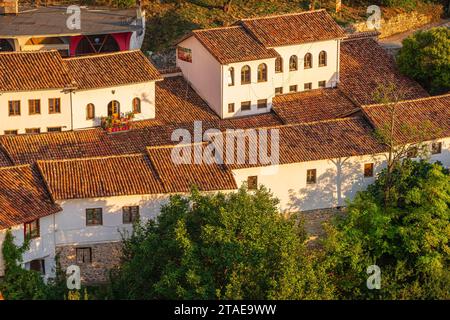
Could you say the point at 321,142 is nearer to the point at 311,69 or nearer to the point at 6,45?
the point at 311,69

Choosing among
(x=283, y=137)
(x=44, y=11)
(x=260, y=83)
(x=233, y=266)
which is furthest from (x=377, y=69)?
(x=233, y=266)

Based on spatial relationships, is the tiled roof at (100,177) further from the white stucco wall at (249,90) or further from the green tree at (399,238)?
the white stucco wall at (249,90)

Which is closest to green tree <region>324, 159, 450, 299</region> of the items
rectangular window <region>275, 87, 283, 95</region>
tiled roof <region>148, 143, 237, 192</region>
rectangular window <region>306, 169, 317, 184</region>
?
rectangular window <region>306, 169, 317, 184</region>

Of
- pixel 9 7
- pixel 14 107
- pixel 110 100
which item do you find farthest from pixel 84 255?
pixel 9 7

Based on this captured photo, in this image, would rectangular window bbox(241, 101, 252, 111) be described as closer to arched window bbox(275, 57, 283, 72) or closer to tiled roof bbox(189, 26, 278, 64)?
tiled roof bbox(189, 26, 278, 64)

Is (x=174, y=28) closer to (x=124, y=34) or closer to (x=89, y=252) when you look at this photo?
(x=124, y=34)

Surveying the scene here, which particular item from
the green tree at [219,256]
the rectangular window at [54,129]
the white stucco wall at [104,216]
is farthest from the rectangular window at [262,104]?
the green tree at [219,256]
